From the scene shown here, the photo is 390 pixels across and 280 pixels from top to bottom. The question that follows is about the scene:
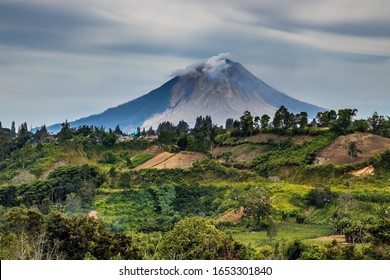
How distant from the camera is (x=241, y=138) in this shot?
75.4ft

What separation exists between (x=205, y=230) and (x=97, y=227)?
1598 millimetres

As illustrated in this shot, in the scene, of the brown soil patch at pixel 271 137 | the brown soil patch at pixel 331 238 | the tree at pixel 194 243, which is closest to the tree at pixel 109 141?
the brown soil patch at pixel 271 137

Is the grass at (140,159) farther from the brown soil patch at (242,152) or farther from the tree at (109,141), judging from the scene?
the brown soil patch at (242,152)

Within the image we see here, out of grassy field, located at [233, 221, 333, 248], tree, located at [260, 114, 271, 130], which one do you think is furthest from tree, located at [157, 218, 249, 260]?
tree, located at [260, 114, 271, 130]

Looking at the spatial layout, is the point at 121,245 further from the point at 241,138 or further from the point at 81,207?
the point at 241,138

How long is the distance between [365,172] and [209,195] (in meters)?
4.72

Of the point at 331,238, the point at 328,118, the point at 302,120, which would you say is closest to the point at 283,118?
the point at 302,120

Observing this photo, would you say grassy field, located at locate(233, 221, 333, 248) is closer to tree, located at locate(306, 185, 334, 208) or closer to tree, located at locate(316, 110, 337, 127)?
tree, located at locate(306, 185, 334, 208)

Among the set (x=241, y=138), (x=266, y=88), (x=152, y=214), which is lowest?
(x=152, y=214)

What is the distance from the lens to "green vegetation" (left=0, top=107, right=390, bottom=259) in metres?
8.29

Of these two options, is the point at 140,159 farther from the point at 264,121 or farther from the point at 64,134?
the point at 264,121

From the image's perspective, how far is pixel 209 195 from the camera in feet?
57.5

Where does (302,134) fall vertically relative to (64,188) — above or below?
above

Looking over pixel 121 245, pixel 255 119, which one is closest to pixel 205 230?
pixel 121 245
